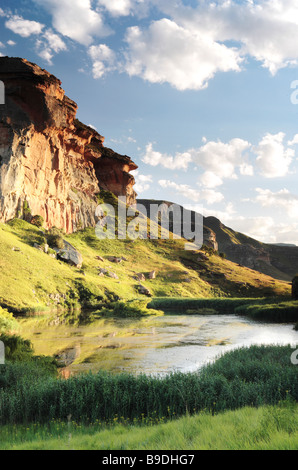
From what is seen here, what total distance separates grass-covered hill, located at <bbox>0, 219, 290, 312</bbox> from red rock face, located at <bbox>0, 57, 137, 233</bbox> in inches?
305

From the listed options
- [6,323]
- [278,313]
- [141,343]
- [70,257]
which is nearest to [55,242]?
[70,257]

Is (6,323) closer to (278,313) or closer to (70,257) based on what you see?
(278,313)

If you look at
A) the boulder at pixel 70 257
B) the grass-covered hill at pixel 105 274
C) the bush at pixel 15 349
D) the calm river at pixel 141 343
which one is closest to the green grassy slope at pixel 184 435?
the calm river at pixel 141 343

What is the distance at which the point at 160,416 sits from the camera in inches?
465

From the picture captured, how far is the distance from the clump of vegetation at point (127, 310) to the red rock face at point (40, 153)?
36.6 m

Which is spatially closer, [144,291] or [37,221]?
[144,291]

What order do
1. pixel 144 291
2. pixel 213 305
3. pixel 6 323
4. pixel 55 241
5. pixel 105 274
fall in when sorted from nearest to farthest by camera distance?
1. pixel 6 323
2. pixel 213 305
3. pixel 144 291
4. pixel 55 241
5. pixel 105 274

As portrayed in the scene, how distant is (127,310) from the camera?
5475 centimetres

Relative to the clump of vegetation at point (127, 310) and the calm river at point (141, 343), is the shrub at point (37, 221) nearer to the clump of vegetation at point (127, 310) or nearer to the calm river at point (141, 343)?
the clump of vegetation at point (127, 310)

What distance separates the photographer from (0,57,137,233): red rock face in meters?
79.6

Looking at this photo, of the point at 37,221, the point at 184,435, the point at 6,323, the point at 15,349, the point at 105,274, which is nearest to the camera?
the point at 184,435

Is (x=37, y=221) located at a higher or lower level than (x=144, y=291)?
higher

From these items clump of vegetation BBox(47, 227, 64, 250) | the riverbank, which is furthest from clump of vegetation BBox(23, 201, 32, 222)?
the riverbank

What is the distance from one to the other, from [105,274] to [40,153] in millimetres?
39736
